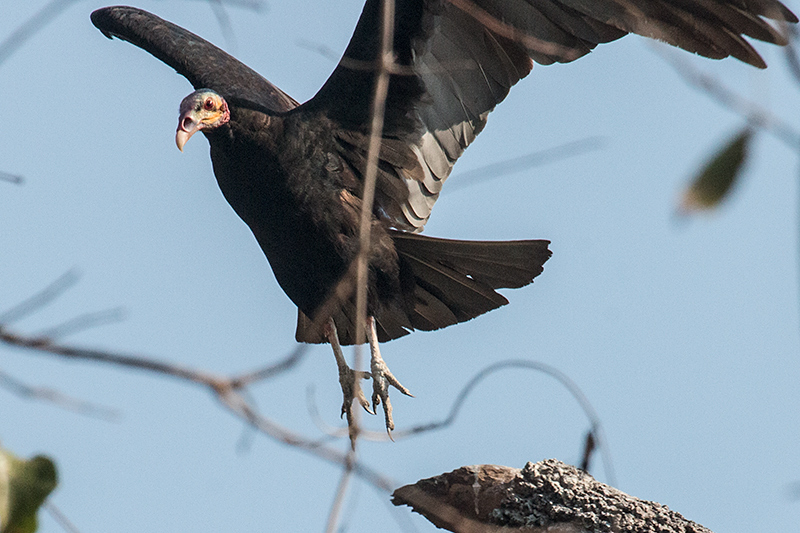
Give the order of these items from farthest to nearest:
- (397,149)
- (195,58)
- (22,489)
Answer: (195,58) → (397,149) → (22,489)

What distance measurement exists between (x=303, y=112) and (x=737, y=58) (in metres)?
1.58

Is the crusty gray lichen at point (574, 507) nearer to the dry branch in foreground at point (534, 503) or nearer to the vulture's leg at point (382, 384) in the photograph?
the dry branch in foreground at point (534, 503)

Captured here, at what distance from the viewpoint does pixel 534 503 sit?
2730 millimetres

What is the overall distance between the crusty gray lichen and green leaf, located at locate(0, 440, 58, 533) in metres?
1.88

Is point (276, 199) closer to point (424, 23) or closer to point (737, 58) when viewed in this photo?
point (424, 23)

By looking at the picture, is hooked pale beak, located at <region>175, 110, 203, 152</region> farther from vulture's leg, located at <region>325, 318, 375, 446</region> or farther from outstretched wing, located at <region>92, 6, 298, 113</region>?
vulture's leg, located at <region>325, 318, 375, 446</region>

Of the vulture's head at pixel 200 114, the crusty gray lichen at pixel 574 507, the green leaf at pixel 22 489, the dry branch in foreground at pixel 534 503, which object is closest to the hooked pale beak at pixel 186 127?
the vulture's head at pixel 200 114

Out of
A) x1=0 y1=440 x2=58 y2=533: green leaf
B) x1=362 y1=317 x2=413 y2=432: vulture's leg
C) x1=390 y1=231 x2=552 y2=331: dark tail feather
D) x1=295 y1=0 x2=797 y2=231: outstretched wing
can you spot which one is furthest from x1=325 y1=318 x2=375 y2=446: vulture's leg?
x1=0 y1=440 x2=58 y2=533: green leaf

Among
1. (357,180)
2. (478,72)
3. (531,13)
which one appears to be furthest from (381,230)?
(531,13)

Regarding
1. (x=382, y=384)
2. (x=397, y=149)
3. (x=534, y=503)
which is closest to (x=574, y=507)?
(x=534, y=503)

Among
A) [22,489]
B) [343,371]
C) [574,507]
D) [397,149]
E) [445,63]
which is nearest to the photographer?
[22,489]

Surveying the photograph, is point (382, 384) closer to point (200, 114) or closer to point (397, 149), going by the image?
point (397, 149)

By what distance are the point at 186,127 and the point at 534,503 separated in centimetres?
182

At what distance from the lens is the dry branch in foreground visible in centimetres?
258
